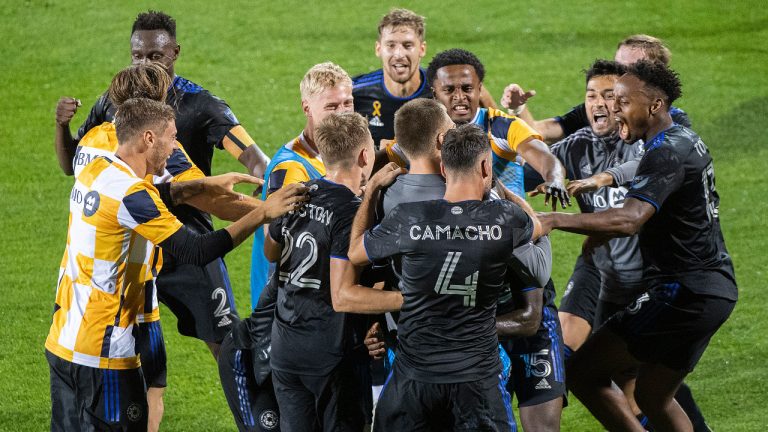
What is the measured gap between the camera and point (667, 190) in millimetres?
5473

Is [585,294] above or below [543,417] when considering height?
above

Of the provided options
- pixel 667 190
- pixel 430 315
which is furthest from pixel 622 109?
pixel 430 315

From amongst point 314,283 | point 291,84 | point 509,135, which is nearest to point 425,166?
point 314,283

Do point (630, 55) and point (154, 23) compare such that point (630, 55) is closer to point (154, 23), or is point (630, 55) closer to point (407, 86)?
point (407, 86)

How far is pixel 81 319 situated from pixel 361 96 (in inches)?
133

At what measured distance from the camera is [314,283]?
5059 mm

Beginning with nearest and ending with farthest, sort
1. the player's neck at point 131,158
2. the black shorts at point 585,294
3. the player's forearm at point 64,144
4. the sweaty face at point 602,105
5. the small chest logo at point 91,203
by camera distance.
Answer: the small chest logo at point 91,203
the player's neck at point 131,158
the player's forearm at point 64,144
the sweaty face at point 602,105
the black shorts at point 585,294

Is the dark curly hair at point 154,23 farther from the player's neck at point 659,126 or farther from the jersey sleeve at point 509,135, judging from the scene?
the player's neck at point 659,126

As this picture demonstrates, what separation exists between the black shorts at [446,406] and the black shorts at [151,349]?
4.84 ft

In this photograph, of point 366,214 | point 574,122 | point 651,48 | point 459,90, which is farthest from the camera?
point 574,122

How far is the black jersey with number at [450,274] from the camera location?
15.2 feet

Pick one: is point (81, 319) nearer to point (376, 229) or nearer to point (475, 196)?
point (376, 229)

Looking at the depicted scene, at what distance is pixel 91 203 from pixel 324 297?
3.72ft

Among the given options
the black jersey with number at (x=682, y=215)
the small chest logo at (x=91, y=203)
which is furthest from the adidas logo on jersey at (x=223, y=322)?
the black jersey with number at (x=682, y=215)
